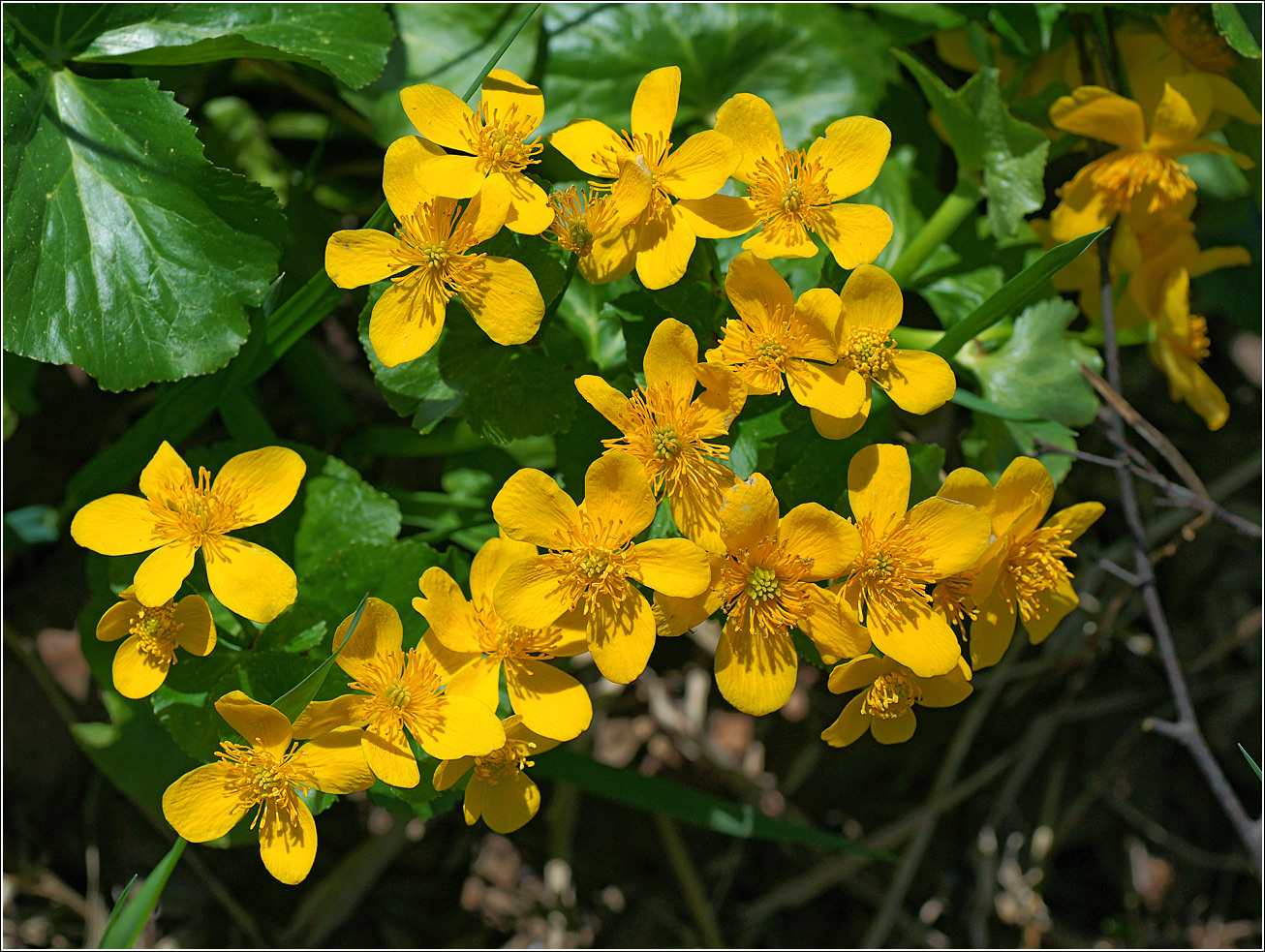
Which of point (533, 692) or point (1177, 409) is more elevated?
point (533, 692)

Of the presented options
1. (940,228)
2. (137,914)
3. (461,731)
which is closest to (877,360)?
(940,228)

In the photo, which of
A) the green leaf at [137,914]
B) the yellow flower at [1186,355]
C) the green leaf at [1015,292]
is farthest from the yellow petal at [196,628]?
the yellow flower at [1186,355]

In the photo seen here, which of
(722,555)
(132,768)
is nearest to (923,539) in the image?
(722,555)

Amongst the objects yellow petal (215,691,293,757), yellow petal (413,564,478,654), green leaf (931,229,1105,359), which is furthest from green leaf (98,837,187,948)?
green leaf (931,229,1105,359)

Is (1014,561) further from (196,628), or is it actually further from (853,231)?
(196,628)

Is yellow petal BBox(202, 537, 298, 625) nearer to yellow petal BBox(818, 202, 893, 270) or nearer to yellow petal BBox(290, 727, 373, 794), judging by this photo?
yellow petal BBox(290, 727, 373, 794)

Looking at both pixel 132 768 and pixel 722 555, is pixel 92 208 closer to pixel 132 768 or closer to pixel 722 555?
pixel 132 768
